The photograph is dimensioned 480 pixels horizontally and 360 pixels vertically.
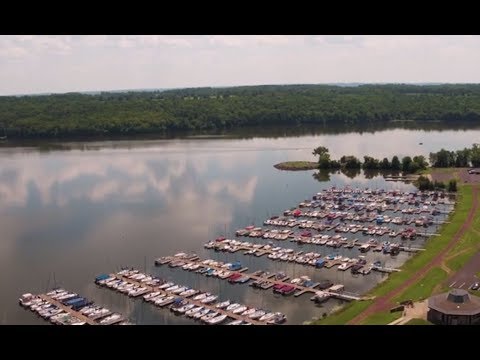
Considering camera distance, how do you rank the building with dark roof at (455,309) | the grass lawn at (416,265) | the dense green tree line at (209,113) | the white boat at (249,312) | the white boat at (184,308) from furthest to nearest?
1. the dense green tree line at (209,113)
2. the white boat at (184,308)
3. the white boat at (249,312)
4. the grass lawn at (416,265)
5. the building with dark roof at (455,309)

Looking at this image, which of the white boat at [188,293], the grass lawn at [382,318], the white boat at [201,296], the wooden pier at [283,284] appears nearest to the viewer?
the grass lawn at [382,318]

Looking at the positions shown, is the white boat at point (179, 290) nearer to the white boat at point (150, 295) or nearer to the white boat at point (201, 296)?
the white boat at point (150, 295)

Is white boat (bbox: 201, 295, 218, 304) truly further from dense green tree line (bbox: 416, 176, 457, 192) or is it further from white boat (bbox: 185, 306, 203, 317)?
dense green tree line (bbox: 416, 176, 457, 192)

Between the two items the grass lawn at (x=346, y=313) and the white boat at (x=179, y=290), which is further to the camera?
the white boat at (x=179, y=290)

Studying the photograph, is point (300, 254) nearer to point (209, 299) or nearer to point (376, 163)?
point (209, 299)

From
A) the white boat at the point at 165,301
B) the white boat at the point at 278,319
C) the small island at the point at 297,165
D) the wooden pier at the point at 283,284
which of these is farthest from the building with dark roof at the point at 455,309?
the small island at the point at 297,165
